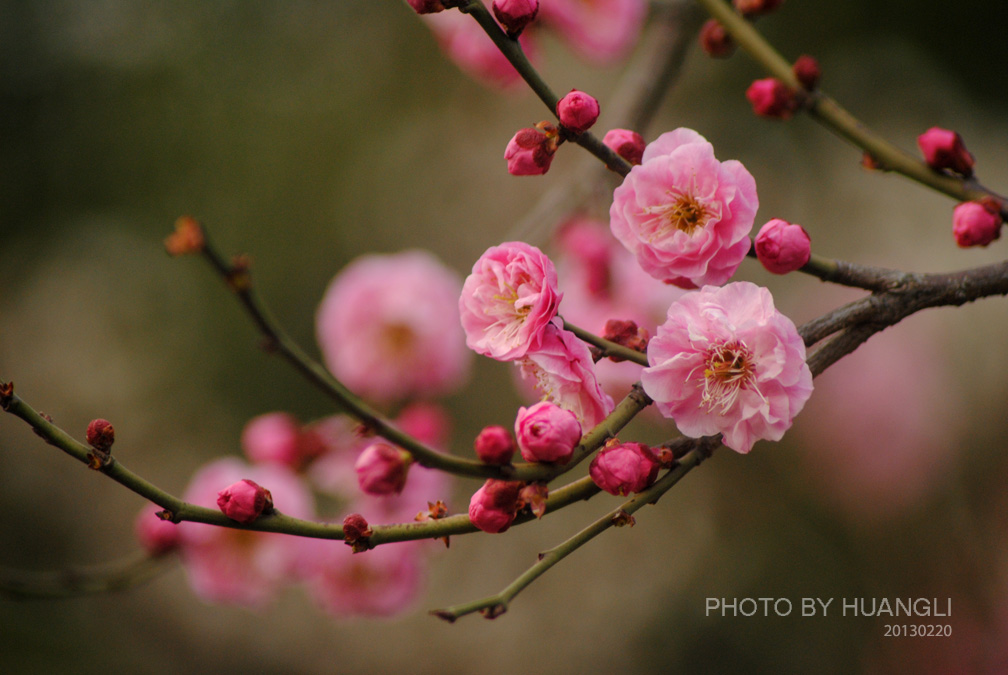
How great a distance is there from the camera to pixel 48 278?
4547mm

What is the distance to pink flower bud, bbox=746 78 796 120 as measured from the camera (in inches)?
27.6

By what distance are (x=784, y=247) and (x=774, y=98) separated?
22cm

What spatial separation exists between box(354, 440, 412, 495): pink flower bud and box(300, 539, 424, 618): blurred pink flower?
994mm

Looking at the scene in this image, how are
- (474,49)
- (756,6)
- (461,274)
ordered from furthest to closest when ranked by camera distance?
(461,274) < (474,49) < (756,6)

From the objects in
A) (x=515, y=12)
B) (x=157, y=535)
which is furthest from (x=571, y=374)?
(x=157, y=535)

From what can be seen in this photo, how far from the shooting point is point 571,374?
1.82 feet

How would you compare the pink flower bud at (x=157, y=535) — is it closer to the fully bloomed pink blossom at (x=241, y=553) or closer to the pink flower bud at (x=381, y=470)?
the fully bloomed pink blossom at (x=241, y=553)

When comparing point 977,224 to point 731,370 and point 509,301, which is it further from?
point 509,301

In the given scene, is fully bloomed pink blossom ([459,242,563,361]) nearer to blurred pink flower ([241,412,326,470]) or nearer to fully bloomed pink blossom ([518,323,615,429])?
fully bloomed pink blossom ([518,323,615,429])

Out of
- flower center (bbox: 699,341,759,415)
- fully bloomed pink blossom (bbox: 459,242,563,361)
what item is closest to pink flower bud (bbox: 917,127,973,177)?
flower center (bbox: 699,341,759,415)

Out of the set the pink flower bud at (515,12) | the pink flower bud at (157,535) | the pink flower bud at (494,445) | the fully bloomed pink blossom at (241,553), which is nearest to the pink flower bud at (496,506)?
the pink flower bud at (494,445)

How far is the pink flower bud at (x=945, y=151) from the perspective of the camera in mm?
651

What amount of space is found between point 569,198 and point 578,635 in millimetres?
2509

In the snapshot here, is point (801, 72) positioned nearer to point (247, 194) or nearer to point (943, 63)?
point (943, 63)
